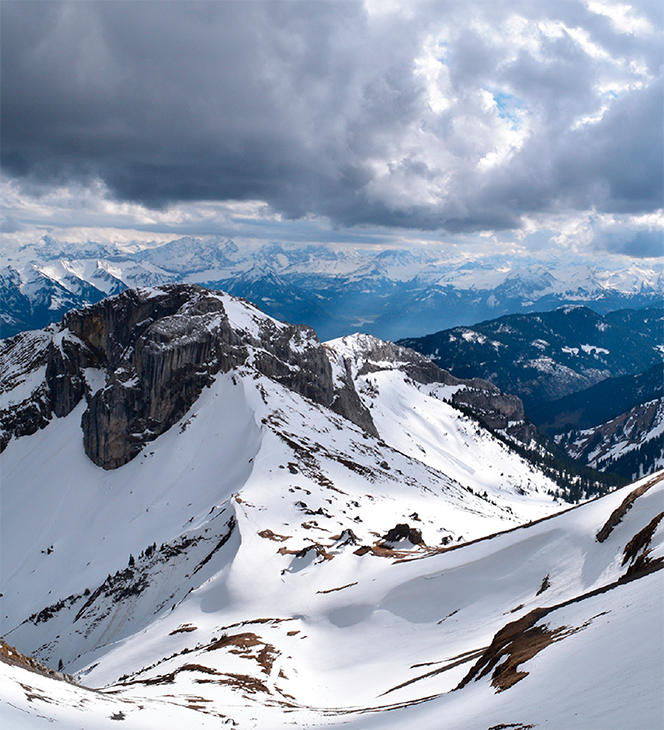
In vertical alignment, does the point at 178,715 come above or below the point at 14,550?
below

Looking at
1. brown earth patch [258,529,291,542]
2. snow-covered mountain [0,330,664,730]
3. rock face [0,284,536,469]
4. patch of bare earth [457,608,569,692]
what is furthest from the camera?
rock face [0,284,536,469]

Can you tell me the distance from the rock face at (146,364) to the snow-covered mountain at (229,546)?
729 mm

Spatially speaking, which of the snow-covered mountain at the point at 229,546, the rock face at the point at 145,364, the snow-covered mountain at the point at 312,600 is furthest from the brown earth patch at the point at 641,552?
the rock face at the point at 145,364

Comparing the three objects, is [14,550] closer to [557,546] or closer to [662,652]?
[557,546]

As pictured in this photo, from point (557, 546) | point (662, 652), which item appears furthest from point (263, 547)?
point (662, 652)

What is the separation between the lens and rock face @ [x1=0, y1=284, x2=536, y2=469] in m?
146

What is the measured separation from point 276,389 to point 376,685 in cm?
11439

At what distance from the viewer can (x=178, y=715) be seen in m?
25.8

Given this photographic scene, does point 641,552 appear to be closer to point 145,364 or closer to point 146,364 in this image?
point 146,364

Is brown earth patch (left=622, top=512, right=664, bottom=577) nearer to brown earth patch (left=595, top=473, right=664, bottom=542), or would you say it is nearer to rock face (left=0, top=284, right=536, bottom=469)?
brown earth patch (left=595, top=473, right=664, bottom=542)

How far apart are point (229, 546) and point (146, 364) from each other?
299ft

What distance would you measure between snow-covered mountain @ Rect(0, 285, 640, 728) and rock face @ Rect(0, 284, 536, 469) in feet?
2.39

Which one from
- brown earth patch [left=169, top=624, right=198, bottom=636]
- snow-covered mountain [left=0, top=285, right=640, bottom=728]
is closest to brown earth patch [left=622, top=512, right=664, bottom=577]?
snow-covered mountain [left=0, top=285, right=640, bottom=728]

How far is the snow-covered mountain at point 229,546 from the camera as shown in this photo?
33031mm
